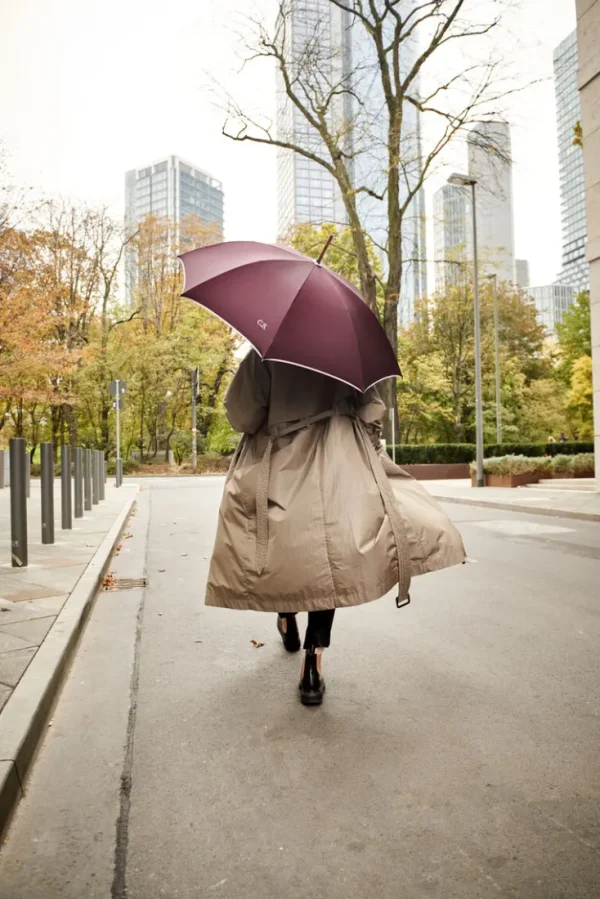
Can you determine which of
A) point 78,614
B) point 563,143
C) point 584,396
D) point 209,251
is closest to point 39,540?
point 78,614

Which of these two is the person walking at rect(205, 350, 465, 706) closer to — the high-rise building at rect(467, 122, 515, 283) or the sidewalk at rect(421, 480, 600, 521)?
the sidewalk at rect(421, 480, 600, 521)

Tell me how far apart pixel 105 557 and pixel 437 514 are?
4478mm

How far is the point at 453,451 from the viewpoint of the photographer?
1125 inches

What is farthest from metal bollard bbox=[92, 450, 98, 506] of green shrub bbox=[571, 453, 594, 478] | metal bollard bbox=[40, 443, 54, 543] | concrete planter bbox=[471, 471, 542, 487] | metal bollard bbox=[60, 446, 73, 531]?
green shrub bbox=[571, 453, 594, 478]

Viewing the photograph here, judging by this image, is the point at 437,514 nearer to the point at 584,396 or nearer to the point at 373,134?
the point at 373,134

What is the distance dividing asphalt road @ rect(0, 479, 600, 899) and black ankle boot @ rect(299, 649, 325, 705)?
6 cm

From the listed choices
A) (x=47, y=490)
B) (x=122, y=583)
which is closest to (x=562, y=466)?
(x=47, y=490)

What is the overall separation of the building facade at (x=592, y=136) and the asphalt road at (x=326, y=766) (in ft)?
46.3

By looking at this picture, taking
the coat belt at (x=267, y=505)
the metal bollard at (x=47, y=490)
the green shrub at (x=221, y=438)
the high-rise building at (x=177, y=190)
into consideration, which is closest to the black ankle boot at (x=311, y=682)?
the coat belt at (x=267, y=505)

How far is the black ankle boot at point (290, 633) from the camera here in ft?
13.7

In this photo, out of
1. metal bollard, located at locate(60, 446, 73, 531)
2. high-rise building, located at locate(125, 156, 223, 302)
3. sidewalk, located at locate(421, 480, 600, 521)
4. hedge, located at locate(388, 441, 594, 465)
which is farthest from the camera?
high-rise building, located at locate(125, 156, 223, 302)

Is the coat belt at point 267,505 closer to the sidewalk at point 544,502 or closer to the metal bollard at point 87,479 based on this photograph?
the sidewalk at point 544,502

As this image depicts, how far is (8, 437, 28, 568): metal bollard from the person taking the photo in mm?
6301

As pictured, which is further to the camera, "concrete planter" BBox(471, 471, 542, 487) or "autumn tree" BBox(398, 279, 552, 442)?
"autumn tree" BBox(398, 279, 552, 442)
